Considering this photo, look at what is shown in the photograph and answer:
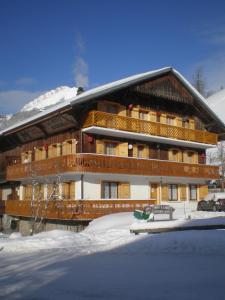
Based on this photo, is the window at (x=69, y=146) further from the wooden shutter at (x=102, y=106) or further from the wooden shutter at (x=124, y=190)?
the wooden shutter at (x=124, y=190)

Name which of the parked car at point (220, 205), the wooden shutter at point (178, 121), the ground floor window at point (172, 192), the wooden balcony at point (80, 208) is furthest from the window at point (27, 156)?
the parked car at point (220, 205)

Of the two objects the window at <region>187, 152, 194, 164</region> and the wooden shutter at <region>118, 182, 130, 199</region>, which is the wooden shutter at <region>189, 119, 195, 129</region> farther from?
the wooden shutter at <region>118, 182, 130, 199</region>

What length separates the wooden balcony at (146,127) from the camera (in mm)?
23781

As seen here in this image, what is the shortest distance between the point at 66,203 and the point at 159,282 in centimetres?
1519

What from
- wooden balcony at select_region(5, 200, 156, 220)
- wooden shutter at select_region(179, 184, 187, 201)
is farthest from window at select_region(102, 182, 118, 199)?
wooden shutter at select_region(179, 184, 187, 201)

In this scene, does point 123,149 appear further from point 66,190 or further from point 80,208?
point 80,208

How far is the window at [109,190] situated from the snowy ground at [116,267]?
900 centimetres

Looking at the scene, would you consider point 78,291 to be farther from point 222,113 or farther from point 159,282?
point 222,113

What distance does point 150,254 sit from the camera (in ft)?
39.1

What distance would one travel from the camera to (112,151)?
1016 inches

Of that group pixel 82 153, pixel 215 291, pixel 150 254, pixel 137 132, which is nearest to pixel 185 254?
pixel 150 254

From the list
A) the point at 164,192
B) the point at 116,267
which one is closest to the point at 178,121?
the point at 164,192

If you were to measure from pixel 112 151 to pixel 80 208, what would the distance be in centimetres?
489

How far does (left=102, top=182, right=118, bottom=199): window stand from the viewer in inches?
981
